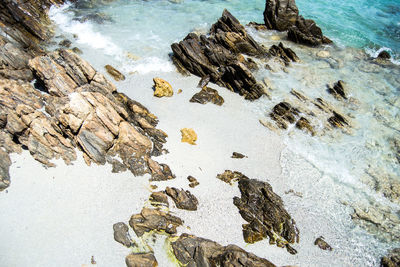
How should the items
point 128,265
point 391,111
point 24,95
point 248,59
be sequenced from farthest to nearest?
point 248,59
point 391,111
point 24,95
point 128,265

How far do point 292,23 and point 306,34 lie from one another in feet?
7.26

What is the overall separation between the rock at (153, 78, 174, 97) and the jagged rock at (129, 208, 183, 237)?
9.52 meters

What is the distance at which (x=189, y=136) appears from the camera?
56.1 feet

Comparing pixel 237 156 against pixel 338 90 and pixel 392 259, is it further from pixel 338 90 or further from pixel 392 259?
pixel 338 90

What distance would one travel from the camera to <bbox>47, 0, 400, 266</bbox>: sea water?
13.5 metres

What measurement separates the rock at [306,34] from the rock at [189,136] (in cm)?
1704

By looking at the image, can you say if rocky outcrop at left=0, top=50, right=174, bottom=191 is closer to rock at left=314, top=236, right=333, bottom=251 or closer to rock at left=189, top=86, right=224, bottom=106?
rock at left=189, top=86, right=224, bottom=106

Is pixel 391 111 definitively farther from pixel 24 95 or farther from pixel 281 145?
pixel 24 95

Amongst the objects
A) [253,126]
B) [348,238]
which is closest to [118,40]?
[253,126]

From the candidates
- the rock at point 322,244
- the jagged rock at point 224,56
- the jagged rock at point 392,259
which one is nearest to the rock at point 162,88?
the jagged rock at point 224,56

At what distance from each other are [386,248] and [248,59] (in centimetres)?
1672

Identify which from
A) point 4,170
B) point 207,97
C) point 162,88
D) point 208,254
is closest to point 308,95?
point 207,97

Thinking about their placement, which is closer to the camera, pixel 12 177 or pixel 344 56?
pixel 12 177

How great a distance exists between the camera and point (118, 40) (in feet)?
83.0
